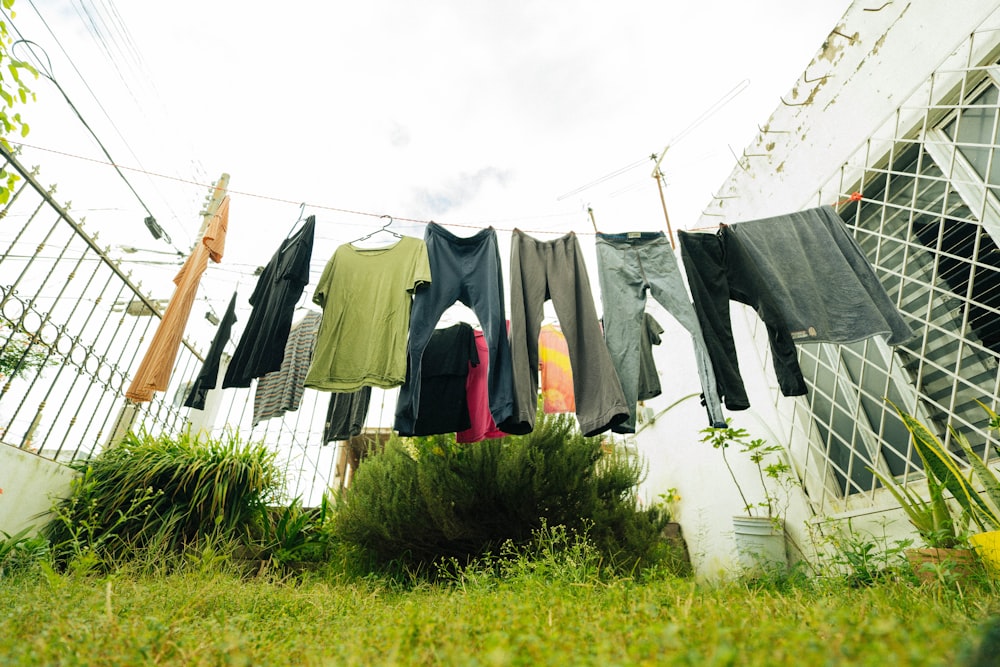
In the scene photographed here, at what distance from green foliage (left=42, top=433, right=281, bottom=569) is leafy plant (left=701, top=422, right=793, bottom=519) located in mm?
3641

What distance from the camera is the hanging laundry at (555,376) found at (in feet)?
12.4

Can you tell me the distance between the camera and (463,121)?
463 centimetres

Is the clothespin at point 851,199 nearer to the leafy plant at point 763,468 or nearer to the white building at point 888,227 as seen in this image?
the white building at point 888,227

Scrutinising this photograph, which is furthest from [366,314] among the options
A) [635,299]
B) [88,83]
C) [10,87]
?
[88,83]

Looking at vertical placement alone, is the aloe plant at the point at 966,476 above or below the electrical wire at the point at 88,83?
below

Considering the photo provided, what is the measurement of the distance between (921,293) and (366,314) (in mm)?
3183

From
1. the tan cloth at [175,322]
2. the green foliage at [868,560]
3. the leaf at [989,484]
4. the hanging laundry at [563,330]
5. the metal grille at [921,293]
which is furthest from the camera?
the tan cloth at [175,322]

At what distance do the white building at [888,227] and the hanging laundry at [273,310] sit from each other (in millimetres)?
3347

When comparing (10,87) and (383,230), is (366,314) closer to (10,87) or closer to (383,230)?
(383,230)

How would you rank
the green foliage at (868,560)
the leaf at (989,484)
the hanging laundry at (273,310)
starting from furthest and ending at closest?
the hanging laundry at (273,310), the green foliage at (868,560), the leaf at (989,484)

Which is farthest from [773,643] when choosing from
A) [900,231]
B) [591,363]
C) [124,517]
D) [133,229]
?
[133,229]

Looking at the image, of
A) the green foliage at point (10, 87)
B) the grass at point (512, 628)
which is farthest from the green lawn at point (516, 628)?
the green foliage at point (10, 87)

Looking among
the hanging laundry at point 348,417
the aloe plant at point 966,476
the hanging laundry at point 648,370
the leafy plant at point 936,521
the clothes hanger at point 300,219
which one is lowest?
the leafy plant at point 936,521

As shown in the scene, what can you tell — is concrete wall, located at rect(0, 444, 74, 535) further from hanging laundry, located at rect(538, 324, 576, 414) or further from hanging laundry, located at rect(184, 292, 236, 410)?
hanging laundry, located at rect(538, 324, 576, 414)
